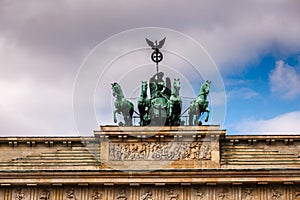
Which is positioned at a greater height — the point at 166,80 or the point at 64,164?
the point at 166,80

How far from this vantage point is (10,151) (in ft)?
126

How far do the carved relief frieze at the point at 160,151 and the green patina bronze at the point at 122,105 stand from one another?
125 centimetres

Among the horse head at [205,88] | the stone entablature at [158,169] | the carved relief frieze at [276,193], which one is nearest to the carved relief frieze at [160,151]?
the stone entablature at [158,169]

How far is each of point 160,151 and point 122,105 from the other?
2845 millimetres

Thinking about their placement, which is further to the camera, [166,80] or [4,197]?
[166,80]

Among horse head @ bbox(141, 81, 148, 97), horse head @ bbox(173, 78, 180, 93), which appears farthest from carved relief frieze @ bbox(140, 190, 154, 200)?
horse head @ bbox(173, 78, 180, 93)

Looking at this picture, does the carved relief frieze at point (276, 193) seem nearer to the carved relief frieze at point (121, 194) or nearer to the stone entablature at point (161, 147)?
the stone entablature at point (161, 147)

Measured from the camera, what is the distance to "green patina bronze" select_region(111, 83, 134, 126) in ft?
123

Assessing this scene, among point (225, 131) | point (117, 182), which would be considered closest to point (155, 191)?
point (117, 182)

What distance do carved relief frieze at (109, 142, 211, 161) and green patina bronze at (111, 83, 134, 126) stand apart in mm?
1251

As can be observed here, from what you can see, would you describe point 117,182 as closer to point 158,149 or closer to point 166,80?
point 158,149

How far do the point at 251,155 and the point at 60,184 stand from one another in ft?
29.1

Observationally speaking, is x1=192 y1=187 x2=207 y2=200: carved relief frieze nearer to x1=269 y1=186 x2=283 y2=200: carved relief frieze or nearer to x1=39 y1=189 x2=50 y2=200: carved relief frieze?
x1=269 y1=186 x2=283 y2=200: carved relief frieze

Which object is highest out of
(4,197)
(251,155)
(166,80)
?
(166,80)
